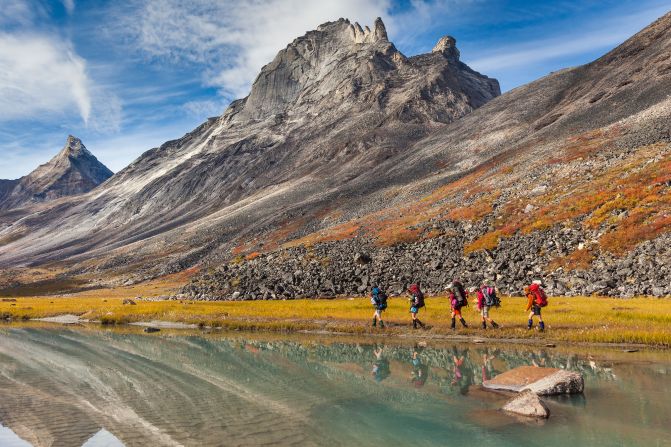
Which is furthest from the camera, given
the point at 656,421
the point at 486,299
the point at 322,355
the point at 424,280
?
the point at 424,280

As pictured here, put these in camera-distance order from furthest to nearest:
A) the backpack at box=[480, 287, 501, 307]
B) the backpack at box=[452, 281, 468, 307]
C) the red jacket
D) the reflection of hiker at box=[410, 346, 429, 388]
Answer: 1. the backpack at box=[452, 281, 468, 307]
2. the red jacket
3. the backpack at box=[480, 287, 501, 307]
4. the reflection of hiker at box=[410, 346, 429, 388]

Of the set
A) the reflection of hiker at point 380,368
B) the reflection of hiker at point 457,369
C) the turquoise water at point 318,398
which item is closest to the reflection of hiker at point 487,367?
the turquoise water at point 318,398

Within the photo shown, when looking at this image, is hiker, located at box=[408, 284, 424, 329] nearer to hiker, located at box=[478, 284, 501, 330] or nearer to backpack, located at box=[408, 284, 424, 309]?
backpack, located at box=[408, 284, 424, 309]

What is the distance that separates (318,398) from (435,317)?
23144mm

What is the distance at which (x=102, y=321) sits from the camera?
55.4 metres

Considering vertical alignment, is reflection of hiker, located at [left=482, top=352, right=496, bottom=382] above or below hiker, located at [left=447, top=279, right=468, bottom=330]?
below

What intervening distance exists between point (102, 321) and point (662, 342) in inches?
2069

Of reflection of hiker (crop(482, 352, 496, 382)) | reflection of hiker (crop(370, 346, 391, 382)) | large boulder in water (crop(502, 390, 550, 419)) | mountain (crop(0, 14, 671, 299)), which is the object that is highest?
mountain (crop(0, 14, 671, 299))

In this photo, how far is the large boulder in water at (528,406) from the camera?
1634cm

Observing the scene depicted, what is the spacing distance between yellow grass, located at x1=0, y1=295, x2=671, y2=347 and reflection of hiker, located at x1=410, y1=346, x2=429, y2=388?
8.39 m

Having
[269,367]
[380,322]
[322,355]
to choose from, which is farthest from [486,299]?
[269,367]

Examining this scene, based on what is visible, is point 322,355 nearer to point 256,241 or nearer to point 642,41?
point 256,241

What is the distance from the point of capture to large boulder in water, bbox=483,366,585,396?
1888 centimetres

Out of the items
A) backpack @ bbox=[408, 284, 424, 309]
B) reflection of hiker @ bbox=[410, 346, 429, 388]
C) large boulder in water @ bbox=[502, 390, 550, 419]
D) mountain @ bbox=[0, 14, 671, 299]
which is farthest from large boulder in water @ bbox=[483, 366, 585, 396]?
mountain @ bbox=[0, 14, 671, 299]
